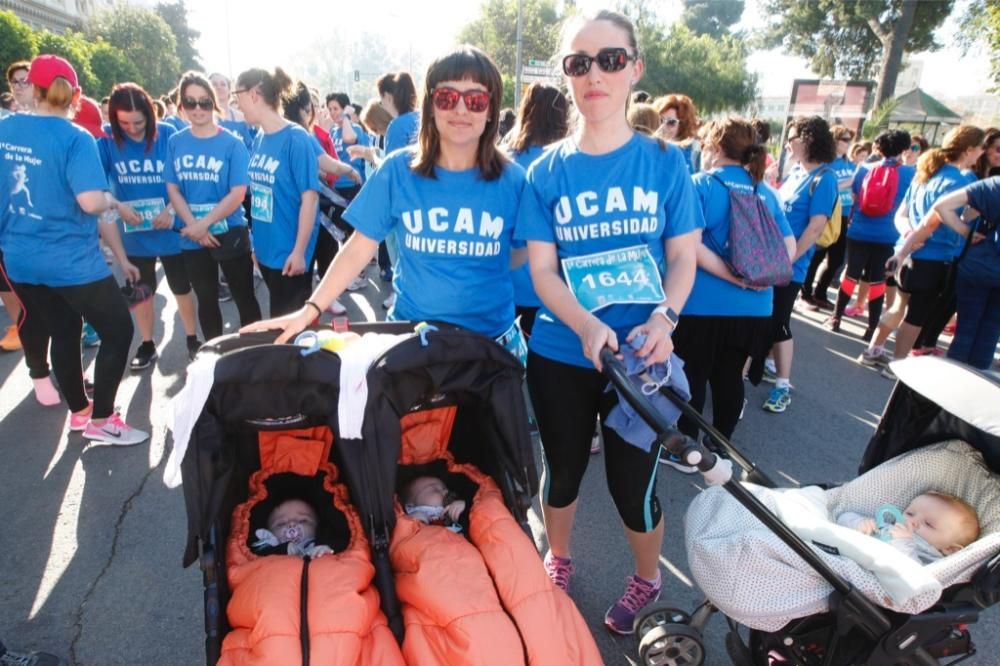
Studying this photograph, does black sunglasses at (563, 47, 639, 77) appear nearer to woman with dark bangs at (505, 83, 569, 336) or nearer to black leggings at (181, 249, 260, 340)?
woman with dark bangs at (505, 83, 569, 336)

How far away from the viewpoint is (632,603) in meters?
2.31

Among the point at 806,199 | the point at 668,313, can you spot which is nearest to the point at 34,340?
the point at 668,313

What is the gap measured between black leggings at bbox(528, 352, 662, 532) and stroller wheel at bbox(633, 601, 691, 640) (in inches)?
10.2

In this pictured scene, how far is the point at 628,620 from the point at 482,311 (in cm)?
135

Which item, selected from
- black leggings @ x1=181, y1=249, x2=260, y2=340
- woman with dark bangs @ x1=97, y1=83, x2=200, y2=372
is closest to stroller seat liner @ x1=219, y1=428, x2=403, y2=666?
black leggings @ x1=181, y1=249, x2=260, y2=340

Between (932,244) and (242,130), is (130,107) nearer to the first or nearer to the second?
(242,130)

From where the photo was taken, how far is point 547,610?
4.89 ft

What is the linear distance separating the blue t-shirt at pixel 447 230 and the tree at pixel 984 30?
56.1 feet

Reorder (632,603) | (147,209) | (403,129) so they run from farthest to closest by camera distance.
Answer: (403,129) → (147,209) → (632,603)

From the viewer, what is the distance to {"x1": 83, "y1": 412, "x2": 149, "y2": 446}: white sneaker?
3.48 meters

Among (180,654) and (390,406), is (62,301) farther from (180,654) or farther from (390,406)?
(390,406)

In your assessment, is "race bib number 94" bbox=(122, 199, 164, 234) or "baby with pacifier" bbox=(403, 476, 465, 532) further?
"race bib number 94" bbox=(122, 199, 164, 234)

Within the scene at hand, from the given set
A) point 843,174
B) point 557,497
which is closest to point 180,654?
point 557,497

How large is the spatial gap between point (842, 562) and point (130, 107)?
471cm
